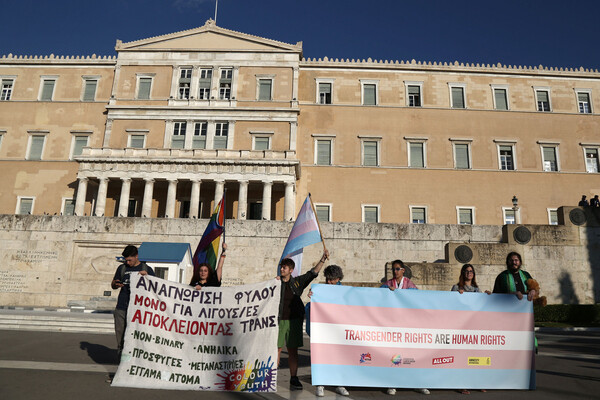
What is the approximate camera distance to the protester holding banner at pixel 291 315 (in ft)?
20.8

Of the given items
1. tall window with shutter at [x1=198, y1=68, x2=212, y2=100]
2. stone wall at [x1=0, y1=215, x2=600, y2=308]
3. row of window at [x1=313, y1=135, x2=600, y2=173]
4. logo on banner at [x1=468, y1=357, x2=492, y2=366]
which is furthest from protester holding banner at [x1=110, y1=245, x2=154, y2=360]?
tall window with shutter at [x1=198, y1=68, x2=212, y2=100]

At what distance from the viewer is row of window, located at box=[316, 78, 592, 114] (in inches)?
1401

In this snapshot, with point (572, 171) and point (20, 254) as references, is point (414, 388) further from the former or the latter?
point (572, 171)

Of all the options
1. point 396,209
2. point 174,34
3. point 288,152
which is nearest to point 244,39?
point 174,34

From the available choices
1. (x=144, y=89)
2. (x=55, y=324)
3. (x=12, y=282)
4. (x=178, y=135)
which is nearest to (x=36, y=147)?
(x=144, y=89)

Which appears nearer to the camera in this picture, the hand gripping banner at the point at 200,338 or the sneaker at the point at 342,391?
the sneaker at the point at 342,391

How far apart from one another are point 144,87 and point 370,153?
18605 mm

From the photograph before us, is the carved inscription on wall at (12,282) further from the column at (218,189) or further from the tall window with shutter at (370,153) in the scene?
the tall window with shutter at (370,153)

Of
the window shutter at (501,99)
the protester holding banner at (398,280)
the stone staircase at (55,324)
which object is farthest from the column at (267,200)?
the protester holding banner at (398,280)

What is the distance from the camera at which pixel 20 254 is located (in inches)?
811

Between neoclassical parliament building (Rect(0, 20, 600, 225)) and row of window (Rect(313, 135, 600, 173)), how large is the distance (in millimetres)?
103

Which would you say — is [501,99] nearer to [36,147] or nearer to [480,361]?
[480,361]

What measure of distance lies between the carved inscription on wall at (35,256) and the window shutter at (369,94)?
81.3 ft

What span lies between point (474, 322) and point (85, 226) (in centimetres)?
1939
